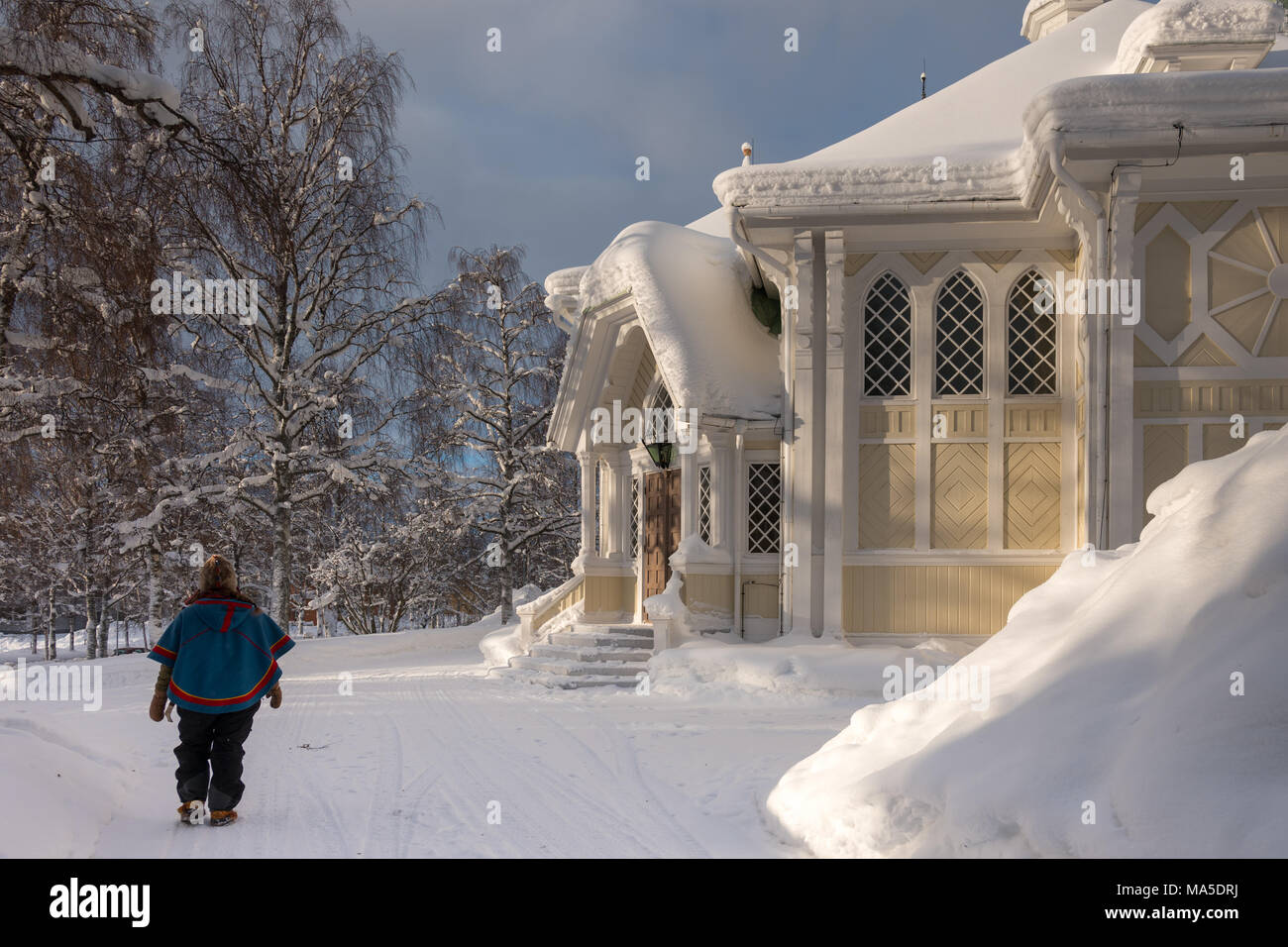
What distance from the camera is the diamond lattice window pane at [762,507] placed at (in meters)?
13.4

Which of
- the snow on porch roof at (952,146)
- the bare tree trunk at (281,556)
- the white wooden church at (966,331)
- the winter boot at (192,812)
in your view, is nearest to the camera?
the winter boot at (192,812)

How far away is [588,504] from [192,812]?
11.2 meters

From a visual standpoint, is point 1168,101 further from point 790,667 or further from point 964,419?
point 790,667

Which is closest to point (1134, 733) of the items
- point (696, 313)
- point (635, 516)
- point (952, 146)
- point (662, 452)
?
point (952, 146)

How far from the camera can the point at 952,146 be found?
12086 mm

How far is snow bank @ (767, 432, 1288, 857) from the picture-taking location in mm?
3498

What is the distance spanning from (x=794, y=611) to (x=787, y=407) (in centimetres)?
254

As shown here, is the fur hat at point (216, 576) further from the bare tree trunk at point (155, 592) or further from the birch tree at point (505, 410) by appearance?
the birch tree at point (505, 410)

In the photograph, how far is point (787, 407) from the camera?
12.6 m

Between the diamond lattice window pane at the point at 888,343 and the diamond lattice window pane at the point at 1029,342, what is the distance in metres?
1.21

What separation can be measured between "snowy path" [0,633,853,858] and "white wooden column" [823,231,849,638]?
225 centimetres

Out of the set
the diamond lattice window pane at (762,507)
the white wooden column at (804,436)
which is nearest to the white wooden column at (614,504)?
the diamond lattice window pane at (762,507)
